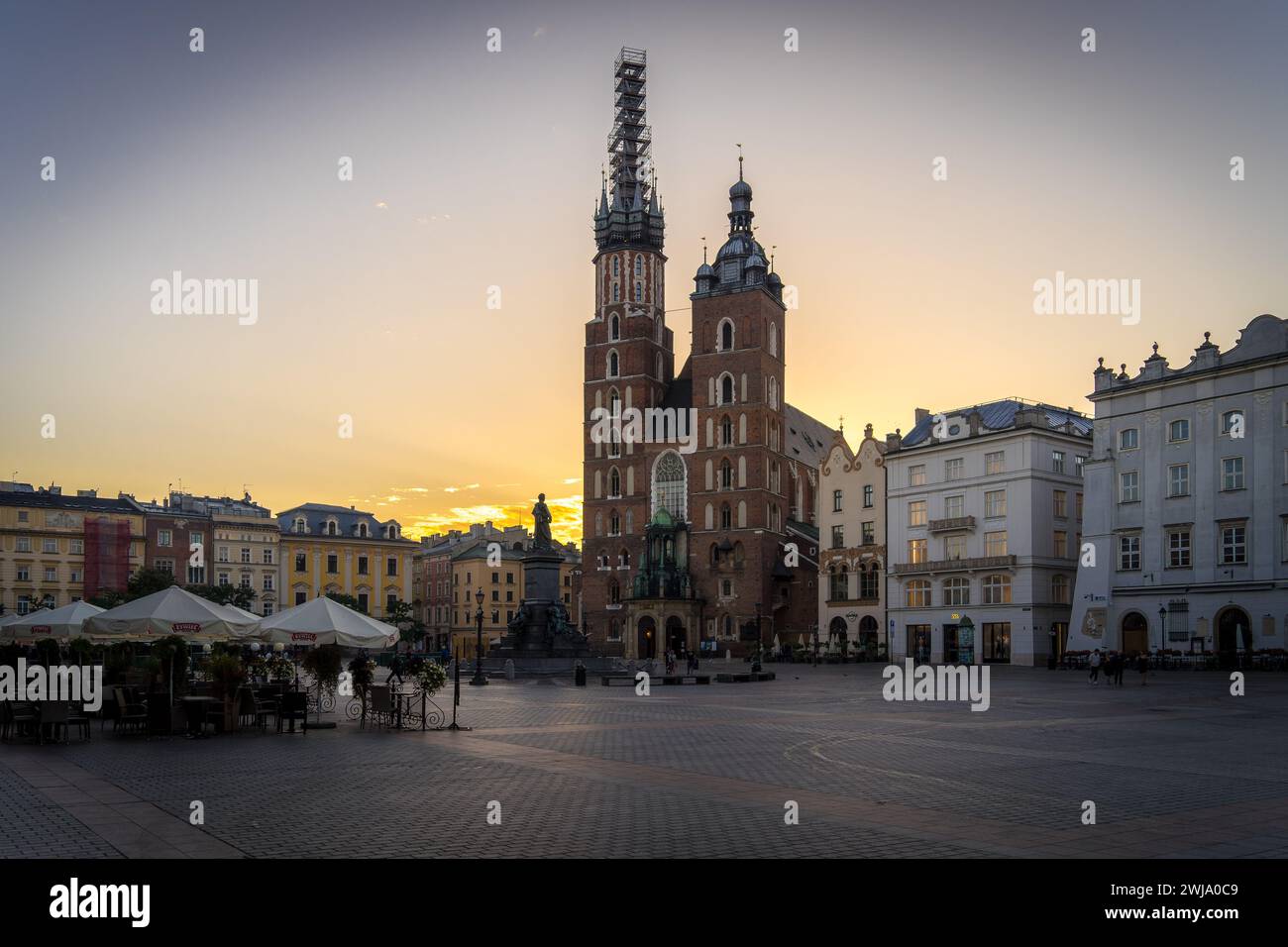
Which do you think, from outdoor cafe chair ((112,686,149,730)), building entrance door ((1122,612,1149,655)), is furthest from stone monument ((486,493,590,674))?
outdoor cafe chair ((112,686,149,730))

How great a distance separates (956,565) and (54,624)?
175 ft

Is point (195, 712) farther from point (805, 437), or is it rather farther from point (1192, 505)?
point (805, 437)

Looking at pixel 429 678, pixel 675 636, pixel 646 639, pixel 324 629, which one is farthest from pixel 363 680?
pixel 646 639

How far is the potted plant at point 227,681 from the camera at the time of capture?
2256 centimetres

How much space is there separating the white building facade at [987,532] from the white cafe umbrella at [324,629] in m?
→ 48.7

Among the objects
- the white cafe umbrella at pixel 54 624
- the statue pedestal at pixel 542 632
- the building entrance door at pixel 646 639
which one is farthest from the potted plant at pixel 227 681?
the building entrance door at pixel 646 639

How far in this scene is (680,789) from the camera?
577 inches

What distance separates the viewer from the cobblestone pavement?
35.9ft

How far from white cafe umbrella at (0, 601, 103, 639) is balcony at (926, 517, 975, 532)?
52.0 meters

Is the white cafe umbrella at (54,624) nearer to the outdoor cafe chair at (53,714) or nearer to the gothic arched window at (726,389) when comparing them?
the outdoor cafe chair at (53,714)

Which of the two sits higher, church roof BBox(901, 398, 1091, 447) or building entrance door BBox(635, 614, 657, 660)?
church roof BBox(901, 398, 1091, 447)

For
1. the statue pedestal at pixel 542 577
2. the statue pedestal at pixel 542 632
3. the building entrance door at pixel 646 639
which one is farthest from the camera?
the building entrance door at pixel 646 639

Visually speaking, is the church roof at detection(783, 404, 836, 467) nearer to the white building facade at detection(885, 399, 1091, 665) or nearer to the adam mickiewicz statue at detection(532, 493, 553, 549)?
the white building facade at detection(885, 399, 1091, 665)
